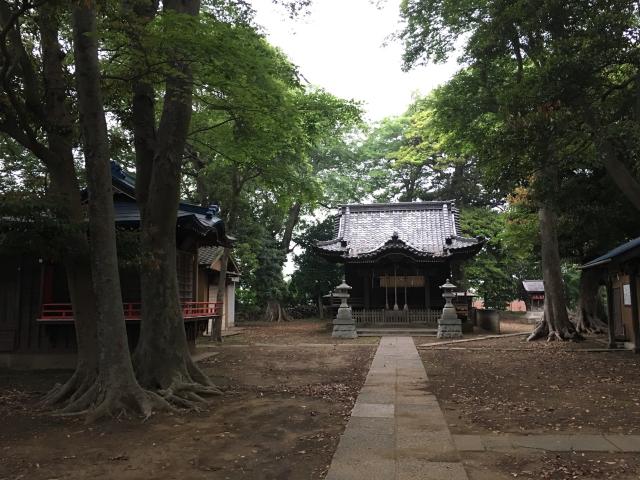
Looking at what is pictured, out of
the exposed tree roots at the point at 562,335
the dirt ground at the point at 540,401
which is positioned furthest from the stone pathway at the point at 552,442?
the exposed tree roots at the point at 562,335

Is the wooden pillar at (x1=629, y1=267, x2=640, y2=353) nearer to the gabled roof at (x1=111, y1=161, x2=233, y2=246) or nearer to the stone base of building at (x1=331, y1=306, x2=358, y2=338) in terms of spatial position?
the stone base of building at (x1=331, y1=306, x2=358, y2=338)

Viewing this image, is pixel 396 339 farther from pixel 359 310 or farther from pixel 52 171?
pixel 52 171

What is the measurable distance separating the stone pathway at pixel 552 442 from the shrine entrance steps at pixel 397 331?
15.5 metres

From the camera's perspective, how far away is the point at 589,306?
2138 centimetres

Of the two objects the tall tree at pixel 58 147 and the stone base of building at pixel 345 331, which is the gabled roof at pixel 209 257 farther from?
the tall tree at pixel 58 147

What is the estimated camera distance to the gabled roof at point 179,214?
13466 mm

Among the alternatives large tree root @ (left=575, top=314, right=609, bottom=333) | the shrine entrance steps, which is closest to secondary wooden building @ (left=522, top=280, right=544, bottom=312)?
large tree root @ (left=575, top=314, right=609, bottom=333)

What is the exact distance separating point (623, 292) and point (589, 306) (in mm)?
6054

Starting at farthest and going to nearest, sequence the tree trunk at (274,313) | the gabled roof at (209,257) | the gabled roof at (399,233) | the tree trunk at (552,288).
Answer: the tree trunk at (274,313) < the gabled roof at (399,233) < the gabled roof at (209,257) < the tree trunk at (552,288)

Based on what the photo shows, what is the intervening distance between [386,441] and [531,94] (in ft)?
27.2

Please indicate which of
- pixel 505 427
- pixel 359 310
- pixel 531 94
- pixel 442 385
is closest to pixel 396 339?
pixel 359 310

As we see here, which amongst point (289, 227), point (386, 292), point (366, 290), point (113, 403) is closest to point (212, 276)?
point (366, 290)

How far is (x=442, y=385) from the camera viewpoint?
31.9 feet

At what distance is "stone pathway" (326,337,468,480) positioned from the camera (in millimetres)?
4863
